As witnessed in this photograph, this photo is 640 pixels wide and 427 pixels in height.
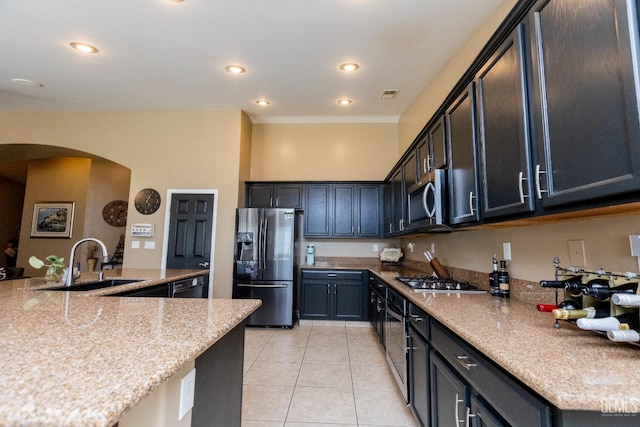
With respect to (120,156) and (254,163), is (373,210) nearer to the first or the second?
(254,163)

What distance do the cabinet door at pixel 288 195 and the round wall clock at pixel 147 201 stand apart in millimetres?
1783

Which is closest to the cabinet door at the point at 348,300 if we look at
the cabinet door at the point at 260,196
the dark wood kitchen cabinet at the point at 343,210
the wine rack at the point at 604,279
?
the dark wood kitchen cabinet at the point at 343,210

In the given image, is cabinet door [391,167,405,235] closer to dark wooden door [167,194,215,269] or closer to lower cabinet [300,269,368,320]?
lower cabinet [300,269,368,320]

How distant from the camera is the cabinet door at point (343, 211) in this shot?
4.75 metres

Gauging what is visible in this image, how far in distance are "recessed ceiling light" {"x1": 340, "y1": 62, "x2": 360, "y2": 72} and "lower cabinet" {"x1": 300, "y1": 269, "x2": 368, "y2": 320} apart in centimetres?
265

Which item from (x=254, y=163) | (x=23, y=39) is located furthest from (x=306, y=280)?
(x=23, y=39)

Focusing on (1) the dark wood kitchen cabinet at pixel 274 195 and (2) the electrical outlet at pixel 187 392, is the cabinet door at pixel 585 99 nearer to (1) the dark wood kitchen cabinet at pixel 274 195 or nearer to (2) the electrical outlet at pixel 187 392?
(2) the electrical outlet at pixel 187 392

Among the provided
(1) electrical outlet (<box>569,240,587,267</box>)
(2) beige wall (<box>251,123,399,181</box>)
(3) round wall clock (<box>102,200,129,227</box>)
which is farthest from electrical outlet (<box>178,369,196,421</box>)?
(3) round wall clock (<box>102,200,129,227</box>)

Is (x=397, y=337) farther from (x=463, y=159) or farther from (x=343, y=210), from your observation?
(x=343, y=210)

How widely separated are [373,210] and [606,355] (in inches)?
151

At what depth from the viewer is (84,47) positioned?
10.3 feet

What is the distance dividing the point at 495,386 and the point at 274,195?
4136mm

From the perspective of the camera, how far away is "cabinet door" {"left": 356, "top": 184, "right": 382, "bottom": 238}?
4.71 m

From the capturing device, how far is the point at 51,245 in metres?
6.36
